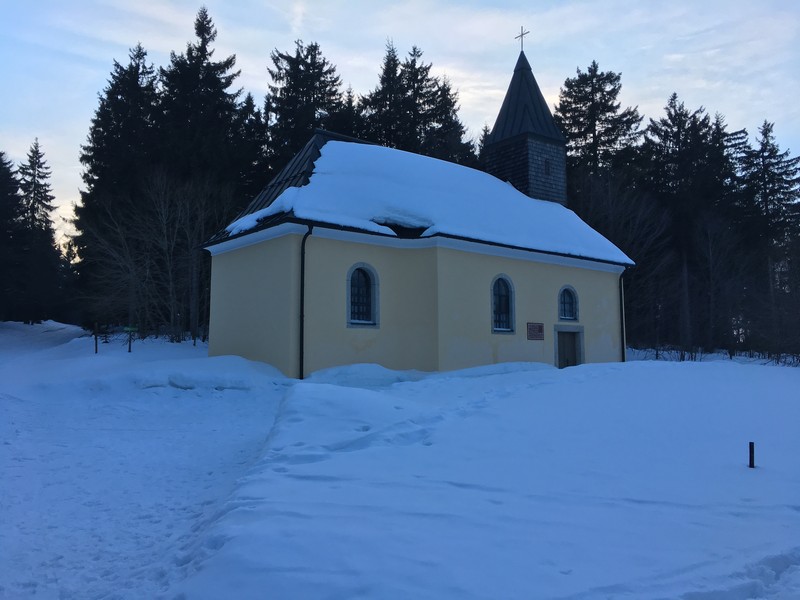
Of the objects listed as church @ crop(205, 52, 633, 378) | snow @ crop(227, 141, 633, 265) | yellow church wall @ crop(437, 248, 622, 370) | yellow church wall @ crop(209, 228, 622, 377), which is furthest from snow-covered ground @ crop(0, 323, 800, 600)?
snow @ crop(227, 141, 633, 265)

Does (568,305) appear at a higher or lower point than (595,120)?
lower

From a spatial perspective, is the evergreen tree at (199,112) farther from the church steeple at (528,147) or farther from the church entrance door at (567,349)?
the church entrance door at (567,349)

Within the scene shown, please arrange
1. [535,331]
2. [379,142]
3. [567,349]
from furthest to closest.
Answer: [379,142]
[567,349]
[535,331]

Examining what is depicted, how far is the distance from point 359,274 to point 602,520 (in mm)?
12342

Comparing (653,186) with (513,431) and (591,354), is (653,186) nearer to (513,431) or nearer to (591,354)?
(591,354)

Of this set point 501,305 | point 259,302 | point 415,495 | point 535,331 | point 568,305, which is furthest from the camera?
point 568,305

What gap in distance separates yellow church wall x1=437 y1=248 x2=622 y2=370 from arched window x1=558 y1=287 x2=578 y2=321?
15 cm

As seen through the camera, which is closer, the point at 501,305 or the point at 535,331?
the point at 501,305

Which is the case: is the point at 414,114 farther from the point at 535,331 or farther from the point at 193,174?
the point at 535,331

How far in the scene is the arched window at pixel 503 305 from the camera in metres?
18.6

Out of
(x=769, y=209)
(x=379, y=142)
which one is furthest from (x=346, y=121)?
(x=769, y=209)

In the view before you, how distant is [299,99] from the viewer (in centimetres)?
3772

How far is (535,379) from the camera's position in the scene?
13156 millimetres

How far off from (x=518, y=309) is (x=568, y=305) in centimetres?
302
